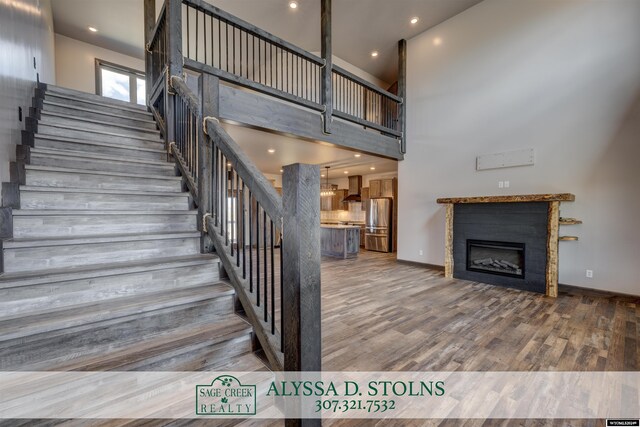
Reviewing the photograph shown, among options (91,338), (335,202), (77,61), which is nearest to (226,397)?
(91,338)

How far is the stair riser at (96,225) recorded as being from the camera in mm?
1668

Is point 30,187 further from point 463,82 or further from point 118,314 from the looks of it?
point 463,82

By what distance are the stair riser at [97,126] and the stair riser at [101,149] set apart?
0.33 meters

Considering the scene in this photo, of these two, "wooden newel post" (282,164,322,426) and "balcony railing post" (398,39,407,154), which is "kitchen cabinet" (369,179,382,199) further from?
"wooden newel post" (282,164,322,426)

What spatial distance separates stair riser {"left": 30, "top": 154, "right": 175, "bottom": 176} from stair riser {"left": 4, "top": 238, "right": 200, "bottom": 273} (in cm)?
103

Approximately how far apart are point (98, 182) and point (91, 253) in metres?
0.87

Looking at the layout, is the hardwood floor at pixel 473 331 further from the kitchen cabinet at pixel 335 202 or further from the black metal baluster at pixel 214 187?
the kitchen cabinet at pixel 335 202

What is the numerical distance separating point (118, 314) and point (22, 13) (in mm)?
3297

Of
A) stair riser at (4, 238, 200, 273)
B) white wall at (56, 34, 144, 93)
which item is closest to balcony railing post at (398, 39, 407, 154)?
stair riser at (4, 238, 200, 273)

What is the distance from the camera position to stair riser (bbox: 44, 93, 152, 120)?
3.19 meters

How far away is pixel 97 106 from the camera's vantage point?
3340 mm

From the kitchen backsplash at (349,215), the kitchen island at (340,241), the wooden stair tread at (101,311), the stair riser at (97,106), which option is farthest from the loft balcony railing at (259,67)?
the kitchen backsplash at (349,215)

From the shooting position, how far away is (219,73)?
343 cm

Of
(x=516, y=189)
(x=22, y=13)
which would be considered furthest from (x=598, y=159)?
(x=22, y=13)
